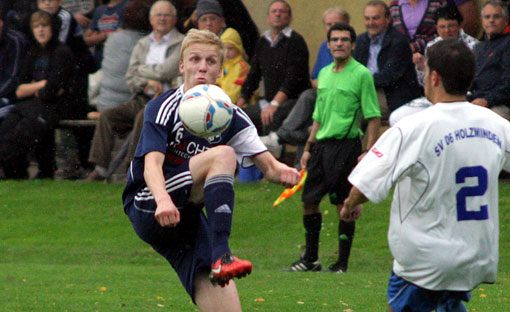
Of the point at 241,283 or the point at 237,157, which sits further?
the point at 241,283

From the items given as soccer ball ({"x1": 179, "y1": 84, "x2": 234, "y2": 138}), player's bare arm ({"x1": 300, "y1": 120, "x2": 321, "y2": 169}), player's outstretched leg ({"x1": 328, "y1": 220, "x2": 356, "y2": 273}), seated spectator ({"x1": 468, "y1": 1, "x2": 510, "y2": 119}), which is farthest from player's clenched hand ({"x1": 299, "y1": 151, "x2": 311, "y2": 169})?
soccer ball ({"x1": 179, "y1": 84, "x2": 234, "y2": 138})

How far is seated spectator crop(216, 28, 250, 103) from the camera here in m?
14.0

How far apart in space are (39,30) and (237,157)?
1099 centimetres

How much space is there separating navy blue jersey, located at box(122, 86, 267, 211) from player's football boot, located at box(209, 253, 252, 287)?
2.29 ft

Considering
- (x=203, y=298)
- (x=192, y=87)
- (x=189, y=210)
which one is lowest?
(x=203, y=298)

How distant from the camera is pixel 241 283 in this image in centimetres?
920

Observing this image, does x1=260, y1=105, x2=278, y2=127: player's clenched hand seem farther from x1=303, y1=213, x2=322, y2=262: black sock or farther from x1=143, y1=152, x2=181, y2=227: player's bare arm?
x1=143, y1=152, x2=181, y2=227: player's bare arm

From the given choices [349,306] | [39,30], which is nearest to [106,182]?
[39,30]

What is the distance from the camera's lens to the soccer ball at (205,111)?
16.3ft

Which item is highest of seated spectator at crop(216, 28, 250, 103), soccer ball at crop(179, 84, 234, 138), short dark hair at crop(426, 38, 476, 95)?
short dark hair at crop(426, 38, 476, 95)

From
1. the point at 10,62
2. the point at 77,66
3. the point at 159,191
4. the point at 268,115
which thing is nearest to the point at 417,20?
the point at 268,115

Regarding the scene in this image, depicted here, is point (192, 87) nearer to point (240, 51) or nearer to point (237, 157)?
point (237, 157)

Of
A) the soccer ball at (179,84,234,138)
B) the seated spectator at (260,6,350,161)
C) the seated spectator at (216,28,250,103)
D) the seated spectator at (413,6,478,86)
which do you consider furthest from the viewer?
the seated spectator at (216,28,250,103)

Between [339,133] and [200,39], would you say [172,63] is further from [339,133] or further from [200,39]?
[200,39]
